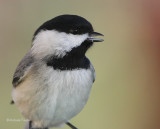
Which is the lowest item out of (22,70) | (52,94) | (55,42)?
(52,94)

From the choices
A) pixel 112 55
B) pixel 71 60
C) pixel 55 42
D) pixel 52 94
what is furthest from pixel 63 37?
pixel 112 55

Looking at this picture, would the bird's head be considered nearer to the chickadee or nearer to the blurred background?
the chickadee

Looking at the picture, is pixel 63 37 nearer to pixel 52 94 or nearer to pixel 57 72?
pixel 57 72

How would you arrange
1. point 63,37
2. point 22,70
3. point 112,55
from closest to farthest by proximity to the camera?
point 63,37, point 22,70, point 112,55

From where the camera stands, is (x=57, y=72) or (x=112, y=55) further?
(x=112, y=55)

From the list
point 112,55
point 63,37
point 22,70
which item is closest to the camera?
point 63,37

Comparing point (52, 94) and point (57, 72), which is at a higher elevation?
point (57, 72)
